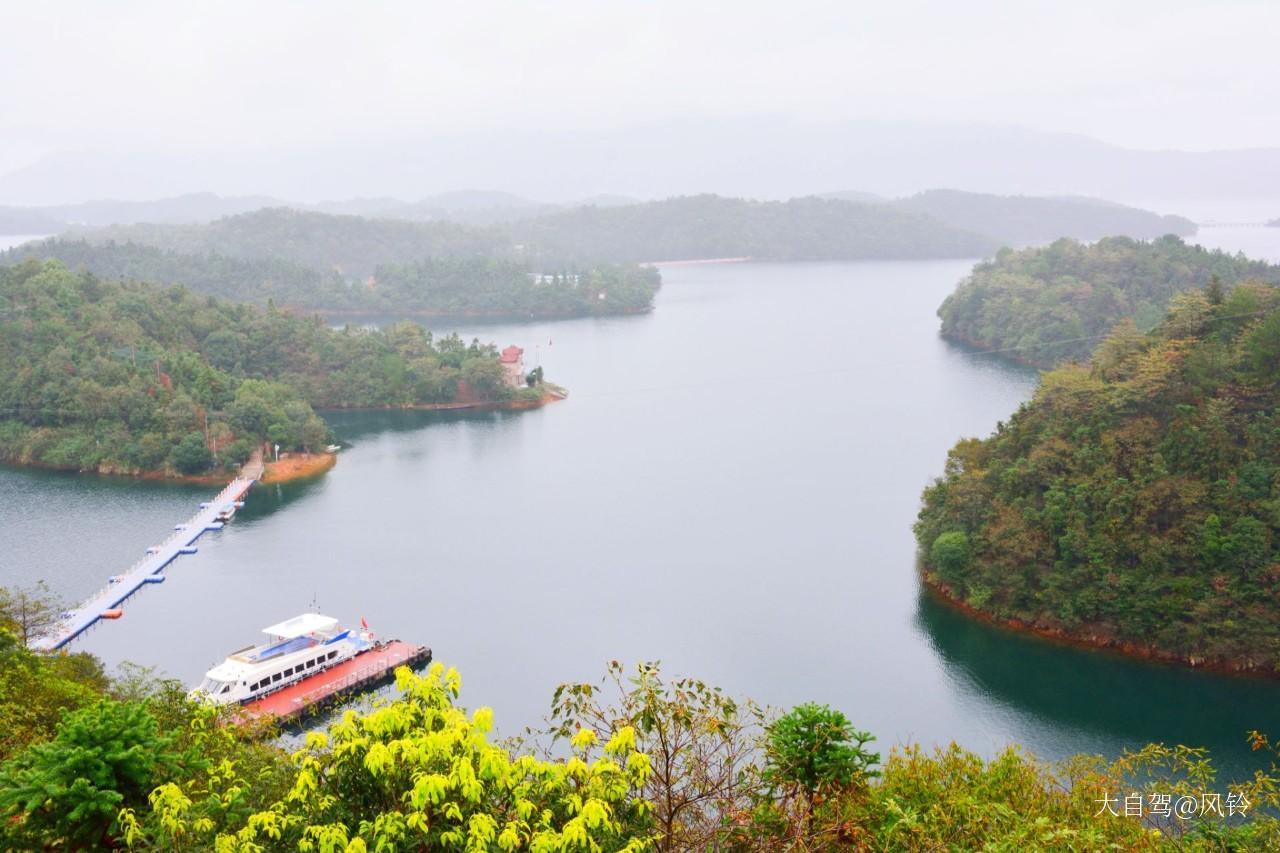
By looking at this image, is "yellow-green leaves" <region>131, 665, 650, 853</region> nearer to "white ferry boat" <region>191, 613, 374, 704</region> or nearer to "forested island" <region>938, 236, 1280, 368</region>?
"white ferry boat" <region>191, 613, 374, 704</region>

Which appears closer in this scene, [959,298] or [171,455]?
[171,455]

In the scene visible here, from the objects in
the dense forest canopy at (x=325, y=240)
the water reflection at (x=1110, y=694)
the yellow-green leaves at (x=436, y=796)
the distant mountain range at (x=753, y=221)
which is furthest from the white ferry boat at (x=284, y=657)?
the distant mountain range at (x=753, y=221)

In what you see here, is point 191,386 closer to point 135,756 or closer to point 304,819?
point 135,756

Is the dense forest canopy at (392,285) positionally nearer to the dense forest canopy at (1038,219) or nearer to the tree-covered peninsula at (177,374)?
the tree-covered peninsula at (177,374)

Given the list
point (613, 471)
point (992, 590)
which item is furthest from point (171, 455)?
point (992, 590)

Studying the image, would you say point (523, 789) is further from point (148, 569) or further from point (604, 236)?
point (604, 236)

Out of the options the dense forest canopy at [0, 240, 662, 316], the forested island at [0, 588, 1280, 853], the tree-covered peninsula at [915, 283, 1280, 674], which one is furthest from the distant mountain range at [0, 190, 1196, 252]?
the forested island at [0, 588, 1280, 853]
